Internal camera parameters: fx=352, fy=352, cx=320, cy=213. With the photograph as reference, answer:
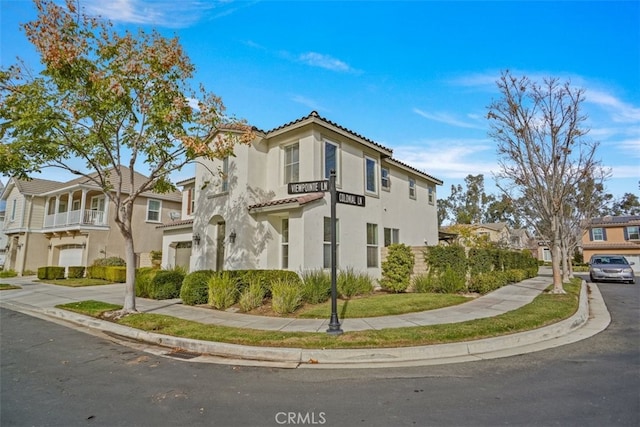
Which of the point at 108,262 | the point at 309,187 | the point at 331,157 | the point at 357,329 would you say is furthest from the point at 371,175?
the point at 108,262

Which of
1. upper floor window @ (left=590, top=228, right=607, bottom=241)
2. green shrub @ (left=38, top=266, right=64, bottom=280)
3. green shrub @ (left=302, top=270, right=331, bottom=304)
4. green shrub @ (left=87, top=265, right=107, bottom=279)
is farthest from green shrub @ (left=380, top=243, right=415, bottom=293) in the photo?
upper floor window @ (left=590, top=228, right=607, bottom=241)

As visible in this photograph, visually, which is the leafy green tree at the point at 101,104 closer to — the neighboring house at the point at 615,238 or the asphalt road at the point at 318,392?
the asphalt road at the point at 318,392

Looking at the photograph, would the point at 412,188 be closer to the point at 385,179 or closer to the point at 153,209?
the point at 385,179

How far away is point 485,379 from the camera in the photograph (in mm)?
4863

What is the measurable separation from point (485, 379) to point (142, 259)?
20.7 m

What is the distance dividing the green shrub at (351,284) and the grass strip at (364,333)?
4.85 m

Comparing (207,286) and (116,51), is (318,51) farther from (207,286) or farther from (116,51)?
(207,286)

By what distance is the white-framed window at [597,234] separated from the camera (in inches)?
1670

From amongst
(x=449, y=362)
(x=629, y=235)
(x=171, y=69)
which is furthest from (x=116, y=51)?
(x=629, y=235)

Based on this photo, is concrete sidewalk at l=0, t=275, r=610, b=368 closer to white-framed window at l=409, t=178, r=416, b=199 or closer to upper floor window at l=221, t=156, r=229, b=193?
upper floor window at l=221, t=156, r=229, b=193

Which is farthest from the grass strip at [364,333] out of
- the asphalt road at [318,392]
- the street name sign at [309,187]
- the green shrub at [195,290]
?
the street name sign at [309,187]

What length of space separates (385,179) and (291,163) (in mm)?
5502

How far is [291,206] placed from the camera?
40.2ft

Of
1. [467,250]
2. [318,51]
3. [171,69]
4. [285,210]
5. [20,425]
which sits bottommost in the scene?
[20,425]
